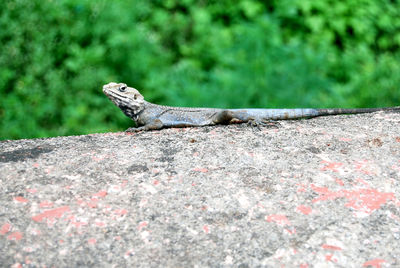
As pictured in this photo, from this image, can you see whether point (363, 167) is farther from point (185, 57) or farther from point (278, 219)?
point (185, 57)

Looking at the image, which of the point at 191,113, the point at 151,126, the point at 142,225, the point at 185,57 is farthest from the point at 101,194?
the point at 185,57

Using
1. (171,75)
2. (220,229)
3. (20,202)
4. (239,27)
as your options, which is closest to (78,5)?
(171,75)

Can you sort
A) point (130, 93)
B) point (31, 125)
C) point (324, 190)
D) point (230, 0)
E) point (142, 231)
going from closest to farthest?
point (142, 231)
point (324, 190)
point (130, 93)
point (31, 125)
point (230, 0)

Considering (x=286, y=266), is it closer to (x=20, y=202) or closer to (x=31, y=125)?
(x=20, y=202)

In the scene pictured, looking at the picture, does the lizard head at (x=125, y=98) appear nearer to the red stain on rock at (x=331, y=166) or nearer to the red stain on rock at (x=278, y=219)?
the red stain on rock at (x=331, y=166)

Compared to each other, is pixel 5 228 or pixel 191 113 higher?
pixel 5 228

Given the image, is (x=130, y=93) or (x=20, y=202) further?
(x=130, y=93)

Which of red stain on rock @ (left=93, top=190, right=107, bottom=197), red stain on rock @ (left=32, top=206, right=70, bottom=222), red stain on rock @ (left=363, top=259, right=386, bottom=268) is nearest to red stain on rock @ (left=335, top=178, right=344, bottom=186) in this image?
red stain on rock @ (left=363, top=259, right=386, bottom=268)
